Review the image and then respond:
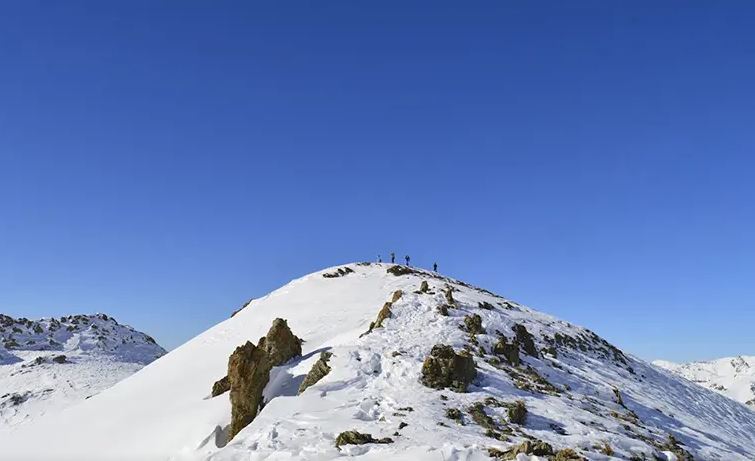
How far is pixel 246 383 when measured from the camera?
2030 centimetres

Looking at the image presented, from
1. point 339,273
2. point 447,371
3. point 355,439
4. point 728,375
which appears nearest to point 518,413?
point 447,371

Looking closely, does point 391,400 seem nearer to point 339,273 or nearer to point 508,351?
point 508,351

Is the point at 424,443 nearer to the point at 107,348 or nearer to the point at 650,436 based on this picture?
the point at 650,436

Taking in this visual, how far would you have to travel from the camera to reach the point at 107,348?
78375 millimetres

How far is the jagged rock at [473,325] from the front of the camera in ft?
93.6

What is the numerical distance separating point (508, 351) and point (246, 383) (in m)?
14.1

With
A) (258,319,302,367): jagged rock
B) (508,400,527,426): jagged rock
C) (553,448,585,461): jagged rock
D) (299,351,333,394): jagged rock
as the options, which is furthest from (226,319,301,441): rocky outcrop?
(553,448,585,461): jagged rock

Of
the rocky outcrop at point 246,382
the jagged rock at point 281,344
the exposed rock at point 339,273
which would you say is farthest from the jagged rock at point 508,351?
the exposed rock at point 339,273

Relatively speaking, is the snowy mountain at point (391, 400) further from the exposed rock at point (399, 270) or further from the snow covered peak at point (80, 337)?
the snow covered peak at point (80, 337)

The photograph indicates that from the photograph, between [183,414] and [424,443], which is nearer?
[424,443]

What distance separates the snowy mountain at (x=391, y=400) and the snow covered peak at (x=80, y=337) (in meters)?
50.6

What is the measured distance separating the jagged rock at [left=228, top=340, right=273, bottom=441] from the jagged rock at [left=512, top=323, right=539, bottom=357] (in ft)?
53.6

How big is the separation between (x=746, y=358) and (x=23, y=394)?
207703 millimetres

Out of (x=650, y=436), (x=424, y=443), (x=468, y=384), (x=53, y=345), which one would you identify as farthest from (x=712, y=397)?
(x=53, y=345)
